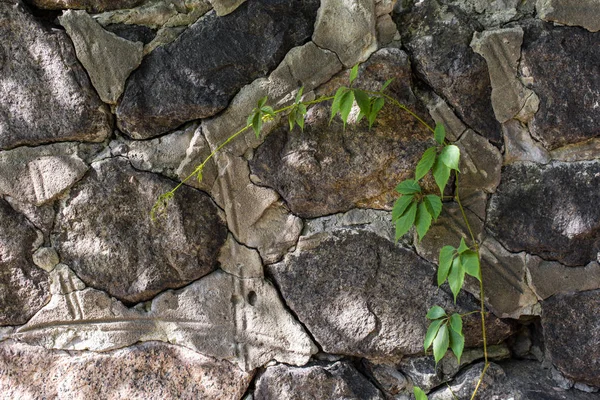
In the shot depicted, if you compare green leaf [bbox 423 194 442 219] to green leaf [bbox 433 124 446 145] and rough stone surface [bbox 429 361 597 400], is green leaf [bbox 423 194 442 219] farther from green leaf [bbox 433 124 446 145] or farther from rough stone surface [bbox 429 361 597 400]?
rough stone surface [bbox 429 361 597 400]

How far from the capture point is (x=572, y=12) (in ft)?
4.15

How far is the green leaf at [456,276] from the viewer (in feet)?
4.10

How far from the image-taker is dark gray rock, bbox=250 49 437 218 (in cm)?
135

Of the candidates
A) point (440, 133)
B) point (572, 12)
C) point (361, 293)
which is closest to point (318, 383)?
point (361, 293)

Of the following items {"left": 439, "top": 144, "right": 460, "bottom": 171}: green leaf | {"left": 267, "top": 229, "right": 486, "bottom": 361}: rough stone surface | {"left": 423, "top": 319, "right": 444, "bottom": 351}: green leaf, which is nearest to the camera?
{"left": 439, "top": 144, "right": 460, "bottom": 171}: green leaf

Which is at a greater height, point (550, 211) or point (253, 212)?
point (253, 212)

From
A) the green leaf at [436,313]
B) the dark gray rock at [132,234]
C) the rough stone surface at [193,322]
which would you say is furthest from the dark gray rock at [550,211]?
the dark gray rock at [132,234]

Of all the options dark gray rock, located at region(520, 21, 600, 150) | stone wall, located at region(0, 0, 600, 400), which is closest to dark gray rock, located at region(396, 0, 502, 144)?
stone wall, located at region(0, 0, 600, 400)

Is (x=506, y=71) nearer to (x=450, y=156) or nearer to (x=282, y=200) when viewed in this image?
(x=450, y=156)

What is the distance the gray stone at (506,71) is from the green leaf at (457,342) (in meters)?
0.51

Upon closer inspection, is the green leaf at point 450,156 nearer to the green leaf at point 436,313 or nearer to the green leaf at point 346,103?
the green leaf at point 346,103

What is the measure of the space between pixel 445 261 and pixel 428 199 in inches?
5.7

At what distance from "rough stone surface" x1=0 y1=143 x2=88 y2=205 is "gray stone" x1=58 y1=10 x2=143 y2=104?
19 cm

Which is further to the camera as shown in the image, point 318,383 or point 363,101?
point 318,383
